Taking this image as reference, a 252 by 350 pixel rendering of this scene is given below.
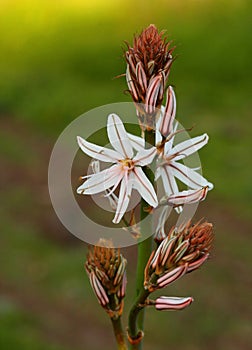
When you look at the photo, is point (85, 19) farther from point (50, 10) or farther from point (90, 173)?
point (90, 173)

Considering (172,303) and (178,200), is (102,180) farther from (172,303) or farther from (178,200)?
(172,303)

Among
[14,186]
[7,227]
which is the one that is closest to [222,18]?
[14,186]

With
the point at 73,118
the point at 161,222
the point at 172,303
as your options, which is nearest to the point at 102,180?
the point at 161,222

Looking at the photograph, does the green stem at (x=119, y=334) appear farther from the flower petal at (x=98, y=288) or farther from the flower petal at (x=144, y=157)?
the flower petal at (x=144, y=157)

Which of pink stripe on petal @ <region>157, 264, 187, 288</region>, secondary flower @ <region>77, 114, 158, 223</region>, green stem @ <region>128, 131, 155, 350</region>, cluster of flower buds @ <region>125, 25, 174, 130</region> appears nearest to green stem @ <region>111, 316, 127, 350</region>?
green stem @ <region>128, 131, 155, 350</region>

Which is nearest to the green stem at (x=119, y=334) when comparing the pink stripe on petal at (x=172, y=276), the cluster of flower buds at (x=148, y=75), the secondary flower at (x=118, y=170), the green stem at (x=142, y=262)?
the green stem at (x=142, y=262)

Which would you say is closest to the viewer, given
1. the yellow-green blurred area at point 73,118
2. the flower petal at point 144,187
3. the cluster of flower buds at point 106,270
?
the flower petal at point 144,187

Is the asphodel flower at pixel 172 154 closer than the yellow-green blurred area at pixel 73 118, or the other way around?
the asphodel flower at pixel 172 154
